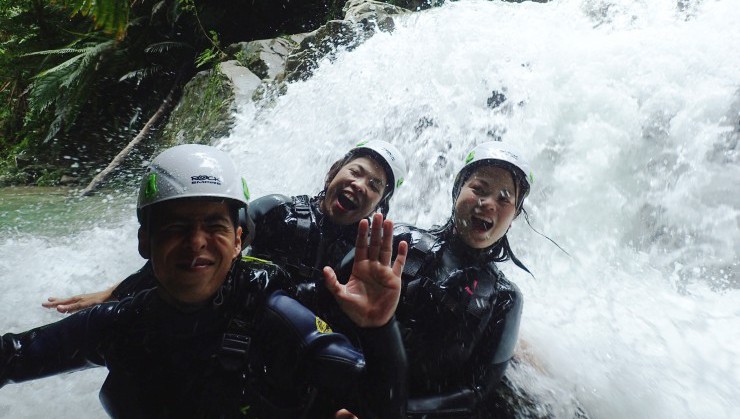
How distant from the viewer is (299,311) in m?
1.82

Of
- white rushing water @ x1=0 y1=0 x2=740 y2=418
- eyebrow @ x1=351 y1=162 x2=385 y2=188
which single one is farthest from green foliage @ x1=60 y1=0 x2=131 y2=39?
white rushing water @ x1=0 y1=0 x2=740 y2=418

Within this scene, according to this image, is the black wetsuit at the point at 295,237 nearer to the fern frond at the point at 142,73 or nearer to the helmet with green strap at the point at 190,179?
the helmet with green strap at the point at 190,179

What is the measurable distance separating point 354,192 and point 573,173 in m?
3.97

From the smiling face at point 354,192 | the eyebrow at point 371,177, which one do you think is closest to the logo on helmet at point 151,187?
the smiling face at point 354,192

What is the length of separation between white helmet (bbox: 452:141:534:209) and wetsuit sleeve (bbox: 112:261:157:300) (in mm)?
1998

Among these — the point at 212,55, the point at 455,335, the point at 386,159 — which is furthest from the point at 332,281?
the point at 212,55

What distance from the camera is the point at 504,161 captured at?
2623mm

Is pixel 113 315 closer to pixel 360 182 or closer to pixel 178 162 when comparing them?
pixel 178 162

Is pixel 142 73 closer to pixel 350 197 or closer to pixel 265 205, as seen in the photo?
pixel 265 205

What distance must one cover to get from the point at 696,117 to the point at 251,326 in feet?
21.4

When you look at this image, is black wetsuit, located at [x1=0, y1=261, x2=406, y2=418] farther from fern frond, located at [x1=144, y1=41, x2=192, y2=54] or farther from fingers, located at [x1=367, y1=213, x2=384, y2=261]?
fern frond, located at [x1=144, y1=41, x2=192, y2=54]

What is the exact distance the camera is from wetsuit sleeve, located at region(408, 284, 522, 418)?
225cm

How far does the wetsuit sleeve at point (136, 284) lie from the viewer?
8.45 ft

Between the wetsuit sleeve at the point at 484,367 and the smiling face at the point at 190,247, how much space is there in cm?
124
